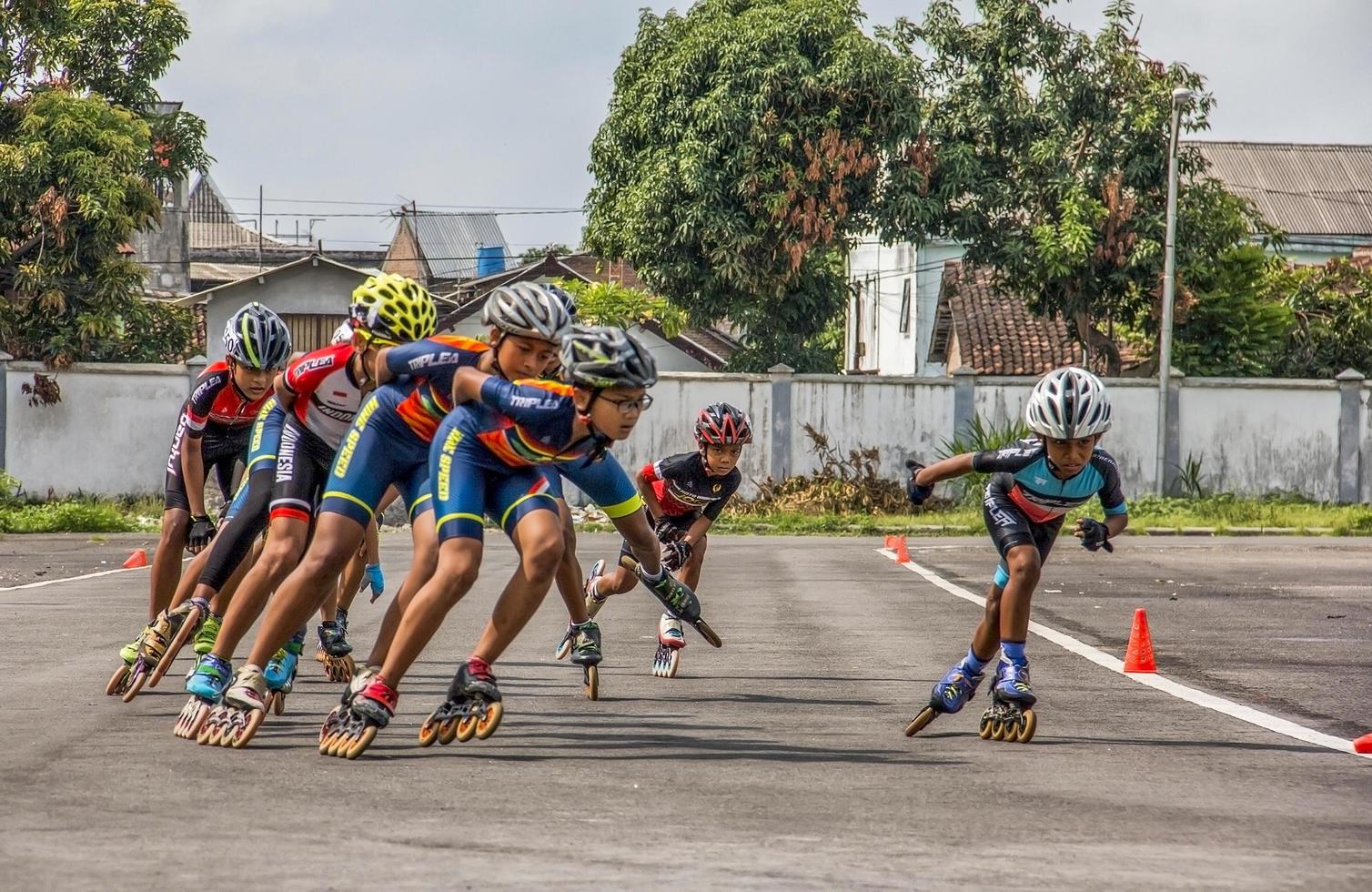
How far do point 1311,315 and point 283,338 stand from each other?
123 ft

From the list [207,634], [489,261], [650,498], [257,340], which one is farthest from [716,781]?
[489,261]

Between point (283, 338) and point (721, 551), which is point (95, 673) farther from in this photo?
point (721, 551)

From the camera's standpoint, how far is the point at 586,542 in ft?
91.2

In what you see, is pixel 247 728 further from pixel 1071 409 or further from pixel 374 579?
pixel 374 579

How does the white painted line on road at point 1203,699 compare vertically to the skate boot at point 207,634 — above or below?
below

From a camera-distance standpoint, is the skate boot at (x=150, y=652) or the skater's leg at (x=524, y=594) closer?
the skater's leg at (x=524, y=594)

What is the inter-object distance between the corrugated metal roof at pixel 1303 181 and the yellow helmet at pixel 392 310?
55.5 m

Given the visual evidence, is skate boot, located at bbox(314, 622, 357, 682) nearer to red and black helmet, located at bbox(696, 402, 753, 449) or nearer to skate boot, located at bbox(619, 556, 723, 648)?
skate boot, located at bbox(619, 556, 723, 648)

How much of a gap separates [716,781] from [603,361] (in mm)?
1701

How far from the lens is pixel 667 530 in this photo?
11.3m

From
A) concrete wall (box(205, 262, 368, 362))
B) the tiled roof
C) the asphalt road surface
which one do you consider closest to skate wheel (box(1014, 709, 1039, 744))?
the asphalt road surface

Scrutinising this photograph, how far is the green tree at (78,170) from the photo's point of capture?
106ft

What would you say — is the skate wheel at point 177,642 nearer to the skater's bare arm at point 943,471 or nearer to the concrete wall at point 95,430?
the skater's bare arm at point 943,471

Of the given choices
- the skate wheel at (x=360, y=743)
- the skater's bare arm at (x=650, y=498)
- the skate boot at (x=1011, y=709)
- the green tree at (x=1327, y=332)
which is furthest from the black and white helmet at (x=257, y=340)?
the green tree at (x=1327, y=332)
